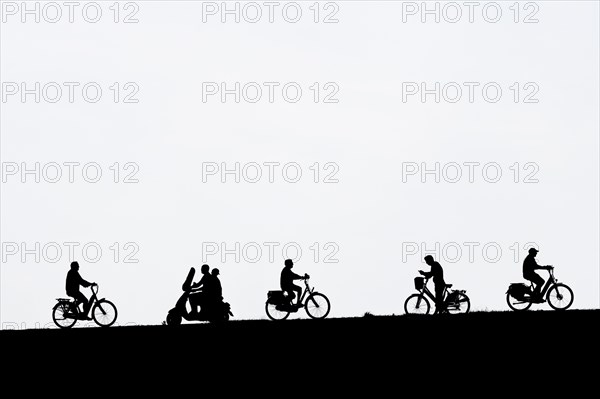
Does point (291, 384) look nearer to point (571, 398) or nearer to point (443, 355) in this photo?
point (443, 355)

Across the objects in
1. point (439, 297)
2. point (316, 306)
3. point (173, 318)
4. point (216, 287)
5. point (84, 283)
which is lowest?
point (173, 318)

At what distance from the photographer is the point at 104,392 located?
A: 76.0ft

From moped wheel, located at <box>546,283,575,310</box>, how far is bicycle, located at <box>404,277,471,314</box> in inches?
81.3

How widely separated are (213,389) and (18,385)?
3504mm

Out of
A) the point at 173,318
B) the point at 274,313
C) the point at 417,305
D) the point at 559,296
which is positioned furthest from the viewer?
the point at 559,296

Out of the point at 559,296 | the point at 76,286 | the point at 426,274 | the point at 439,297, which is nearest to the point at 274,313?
the point at 426,274

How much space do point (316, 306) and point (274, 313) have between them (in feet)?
3.37

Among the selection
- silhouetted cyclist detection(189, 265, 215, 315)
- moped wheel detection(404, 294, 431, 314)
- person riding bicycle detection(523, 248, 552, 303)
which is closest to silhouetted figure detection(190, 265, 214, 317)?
silhouetted cyclist detection(189, 265, 215, 315)

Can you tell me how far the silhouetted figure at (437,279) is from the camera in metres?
31.7

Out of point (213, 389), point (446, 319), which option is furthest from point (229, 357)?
point (446, 319)

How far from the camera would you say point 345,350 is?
83.0 ft

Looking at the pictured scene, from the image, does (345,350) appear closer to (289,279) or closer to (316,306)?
(289,279)

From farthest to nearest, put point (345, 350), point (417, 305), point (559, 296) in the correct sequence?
1. point (559, 296)
2. point (417, 305)
3. point (345, 350)

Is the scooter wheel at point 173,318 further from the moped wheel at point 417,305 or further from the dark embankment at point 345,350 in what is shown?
the moped wheel at point 417,305
